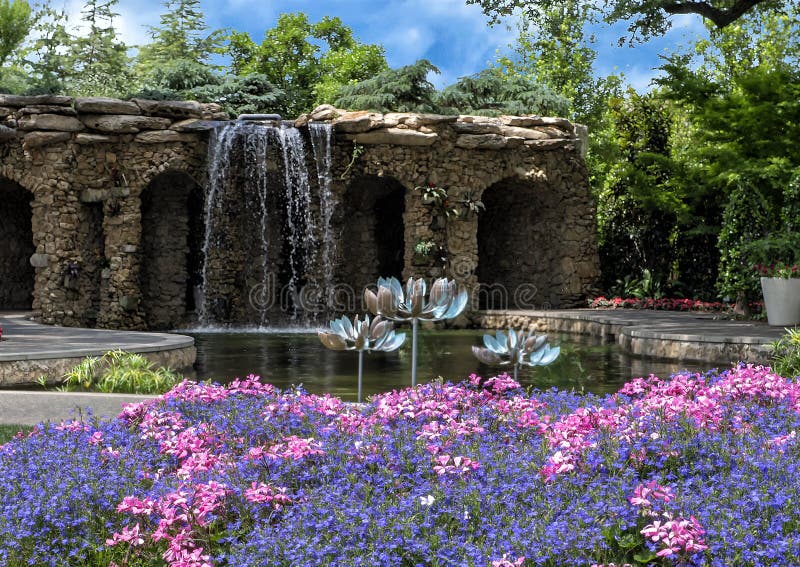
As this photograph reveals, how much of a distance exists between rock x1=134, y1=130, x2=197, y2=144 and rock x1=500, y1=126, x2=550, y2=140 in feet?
18.9

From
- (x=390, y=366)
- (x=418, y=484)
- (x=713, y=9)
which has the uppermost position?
(x=713, y=9)

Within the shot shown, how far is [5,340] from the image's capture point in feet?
31.5

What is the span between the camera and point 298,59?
31.4m

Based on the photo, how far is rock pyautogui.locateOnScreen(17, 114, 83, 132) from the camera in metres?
15.2

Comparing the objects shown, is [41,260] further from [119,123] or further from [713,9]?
[713,9]

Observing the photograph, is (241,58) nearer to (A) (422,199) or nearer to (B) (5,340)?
(A) (422,199)

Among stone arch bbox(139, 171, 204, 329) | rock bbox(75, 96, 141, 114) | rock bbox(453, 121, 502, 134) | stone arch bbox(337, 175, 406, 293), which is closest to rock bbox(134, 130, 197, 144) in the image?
rock bbox(75, 96, 141, 114)

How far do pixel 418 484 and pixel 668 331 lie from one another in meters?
8.21

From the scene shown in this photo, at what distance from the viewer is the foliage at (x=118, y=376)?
7.07 m

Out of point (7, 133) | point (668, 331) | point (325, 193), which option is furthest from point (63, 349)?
point (325, 193)

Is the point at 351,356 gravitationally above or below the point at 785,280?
below

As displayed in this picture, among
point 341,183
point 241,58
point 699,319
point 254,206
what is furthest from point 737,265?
point 241,58

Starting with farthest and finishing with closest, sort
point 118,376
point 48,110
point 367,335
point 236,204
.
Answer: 1. point 236,204
2. point 48,110
3. point 118,376
4. point 367,335

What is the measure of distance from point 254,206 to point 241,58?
15.4 metres
